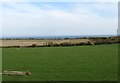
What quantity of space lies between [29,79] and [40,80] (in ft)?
1.73

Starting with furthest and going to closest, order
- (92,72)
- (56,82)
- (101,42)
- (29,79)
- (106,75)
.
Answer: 1. (101,42)
2. (92,72)
3. (106,75)
4. (29,79)
5. (56,82)

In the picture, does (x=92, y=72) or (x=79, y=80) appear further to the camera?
(x=92, y=72)

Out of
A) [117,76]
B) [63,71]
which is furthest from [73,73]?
[117,76]

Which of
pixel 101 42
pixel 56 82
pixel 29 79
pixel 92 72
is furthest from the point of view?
pixel 101 42

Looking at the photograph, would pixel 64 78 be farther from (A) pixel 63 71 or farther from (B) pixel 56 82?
(A) pixel 63 71

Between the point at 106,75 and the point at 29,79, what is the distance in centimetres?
351

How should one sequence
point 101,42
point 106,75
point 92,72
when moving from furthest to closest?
1. point 101,42
2. point 92,72
3. point 106,75

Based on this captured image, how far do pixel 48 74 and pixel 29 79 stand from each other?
67.9 inches

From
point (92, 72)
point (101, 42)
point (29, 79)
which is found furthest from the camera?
point (101, 42)

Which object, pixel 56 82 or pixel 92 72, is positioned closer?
pixel 56 82

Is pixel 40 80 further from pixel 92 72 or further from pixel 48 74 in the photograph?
pixel 92 72

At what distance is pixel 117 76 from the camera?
14.4 m

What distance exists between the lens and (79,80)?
43.9 feet

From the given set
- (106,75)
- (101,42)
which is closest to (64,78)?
(106,75)
